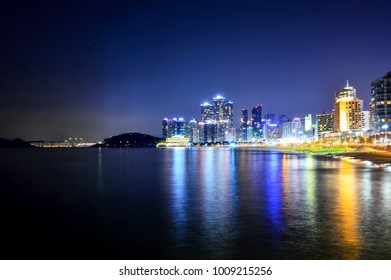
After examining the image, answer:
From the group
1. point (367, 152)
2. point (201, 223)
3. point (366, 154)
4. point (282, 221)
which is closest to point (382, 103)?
point (367, 152)

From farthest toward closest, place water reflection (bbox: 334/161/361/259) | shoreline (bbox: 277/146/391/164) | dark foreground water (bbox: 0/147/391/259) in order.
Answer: shoreline (bbox: 277/146/391/164) < dark foreground water (bbox: 0/147/391/259) < water reflection (bbox: 334/161/361/259)

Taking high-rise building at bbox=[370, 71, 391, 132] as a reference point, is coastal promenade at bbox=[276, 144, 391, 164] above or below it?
below

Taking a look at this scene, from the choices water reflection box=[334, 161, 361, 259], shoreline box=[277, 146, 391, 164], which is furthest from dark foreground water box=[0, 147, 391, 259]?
shoreline box=[277, 146, 391, 164]

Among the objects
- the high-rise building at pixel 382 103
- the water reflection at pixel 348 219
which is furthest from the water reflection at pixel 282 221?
the high-rise building at pixel 382 103

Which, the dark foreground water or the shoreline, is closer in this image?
the dark foreground water

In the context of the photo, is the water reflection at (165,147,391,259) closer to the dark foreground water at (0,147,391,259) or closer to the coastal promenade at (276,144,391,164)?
the dark foreground water at (0,147,391,259)

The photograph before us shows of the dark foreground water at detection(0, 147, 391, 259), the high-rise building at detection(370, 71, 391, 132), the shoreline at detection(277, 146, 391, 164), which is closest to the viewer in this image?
the dark foreground water at detection(0, 147, 391, 259)

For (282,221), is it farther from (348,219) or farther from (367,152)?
(367,152)

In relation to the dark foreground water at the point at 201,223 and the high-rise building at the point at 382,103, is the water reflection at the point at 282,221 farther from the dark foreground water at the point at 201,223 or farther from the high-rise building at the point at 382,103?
the high-rise building at the point at 382,103

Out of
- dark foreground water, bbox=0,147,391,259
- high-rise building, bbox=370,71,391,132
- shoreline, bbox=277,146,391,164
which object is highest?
high-rise building, bbox=370,71,391,132

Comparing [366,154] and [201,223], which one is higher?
[366,154]

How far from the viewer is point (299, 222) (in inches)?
654
